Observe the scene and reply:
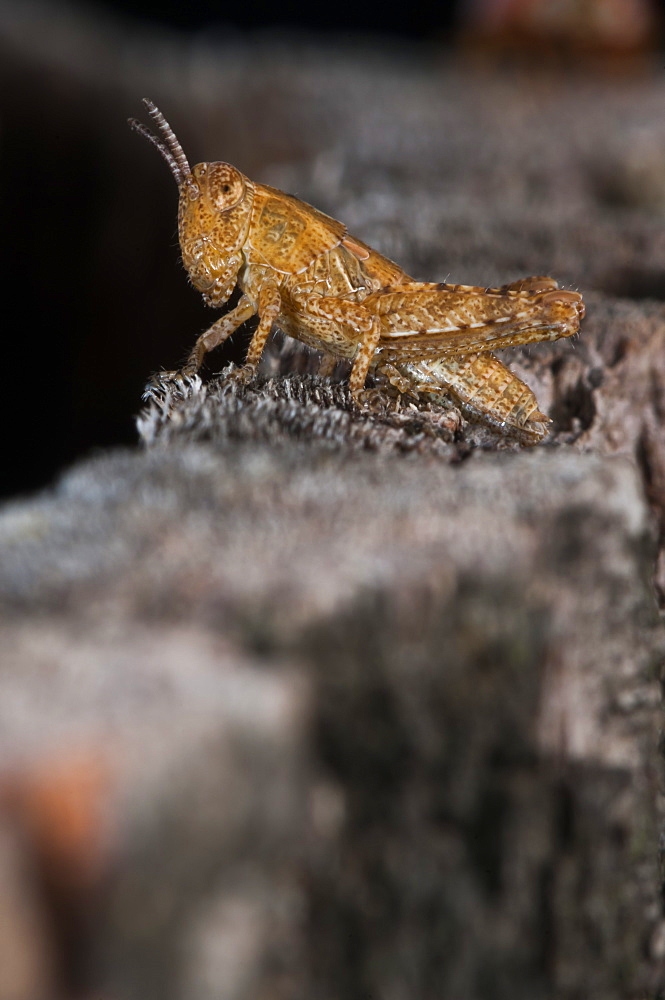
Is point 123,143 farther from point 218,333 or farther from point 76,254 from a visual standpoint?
point 218,333

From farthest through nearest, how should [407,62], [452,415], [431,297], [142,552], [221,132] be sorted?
[407,62]
[221,132]
[431,297]
[452,415]
[142,552]

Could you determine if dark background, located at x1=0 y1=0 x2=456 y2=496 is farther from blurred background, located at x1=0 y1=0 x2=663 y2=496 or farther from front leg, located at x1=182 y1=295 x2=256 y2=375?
front leg, located at x1=182 y1=295 x2=256 y2=375

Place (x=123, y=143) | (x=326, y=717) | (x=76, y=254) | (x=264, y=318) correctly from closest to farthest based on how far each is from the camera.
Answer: (x=326, y=717)
(x=264, y=318)
(x=123, y=143)
(x=76, y=254)

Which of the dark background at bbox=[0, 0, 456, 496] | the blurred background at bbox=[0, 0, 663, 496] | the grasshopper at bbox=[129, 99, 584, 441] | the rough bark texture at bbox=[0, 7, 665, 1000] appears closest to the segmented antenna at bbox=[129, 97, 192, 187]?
the grasshopper at bbox=[129, 99, 584, 441]

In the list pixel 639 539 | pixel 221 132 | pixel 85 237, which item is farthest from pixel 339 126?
pixel 639 539

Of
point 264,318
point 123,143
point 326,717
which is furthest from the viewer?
point 123,143

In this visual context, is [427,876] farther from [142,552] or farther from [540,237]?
[540,237]

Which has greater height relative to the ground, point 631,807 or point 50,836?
point 50,836

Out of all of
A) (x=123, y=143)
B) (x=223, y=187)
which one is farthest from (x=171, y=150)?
(x=123, y=143)
